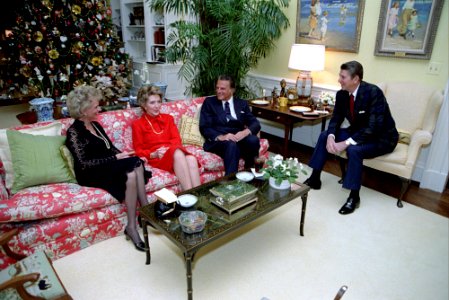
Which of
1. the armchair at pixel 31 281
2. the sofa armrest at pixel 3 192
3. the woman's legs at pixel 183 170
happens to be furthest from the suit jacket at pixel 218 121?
the armchair at pixel 31 281

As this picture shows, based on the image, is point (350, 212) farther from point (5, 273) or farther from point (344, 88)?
point (5, 273)

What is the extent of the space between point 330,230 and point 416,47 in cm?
199

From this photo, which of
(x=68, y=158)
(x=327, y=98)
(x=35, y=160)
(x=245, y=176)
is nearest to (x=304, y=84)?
(x=327, y=98)

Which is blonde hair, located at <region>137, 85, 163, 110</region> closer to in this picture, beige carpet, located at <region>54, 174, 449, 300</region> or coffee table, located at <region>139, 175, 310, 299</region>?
coffee table, located at <region>139, 175, 310, 299</region>

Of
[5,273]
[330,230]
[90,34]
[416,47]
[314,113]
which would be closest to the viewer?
[5,273]

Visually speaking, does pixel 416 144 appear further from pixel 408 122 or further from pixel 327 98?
pixel 327 98

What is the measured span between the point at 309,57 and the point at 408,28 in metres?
0.96

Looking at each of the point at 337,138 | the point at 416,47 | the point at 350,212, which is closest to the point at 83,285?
the point at 350,212

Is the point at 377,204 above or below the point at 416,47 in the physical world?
below

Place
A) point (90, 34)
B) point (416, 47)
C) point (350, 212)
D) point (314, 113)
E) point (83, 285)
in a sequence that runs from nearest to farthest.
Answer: point (83, 285)
point (350, 212)
point (416, 47)
point (314, 113)
point (90, 34)

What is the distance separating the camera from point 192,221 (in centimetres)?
164

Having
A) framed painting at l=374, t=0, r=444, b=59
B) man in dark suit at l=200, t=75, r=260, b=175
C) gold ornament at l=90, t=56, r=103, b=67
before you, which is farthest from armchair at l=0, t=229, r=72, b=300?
gold ornament at l=90, t=56, r=103, b=67

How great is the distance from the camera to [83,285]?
6.07ft

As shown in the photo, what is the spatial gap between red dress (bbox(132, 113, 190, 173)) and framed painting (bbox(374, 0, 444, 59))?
7.76 feet
